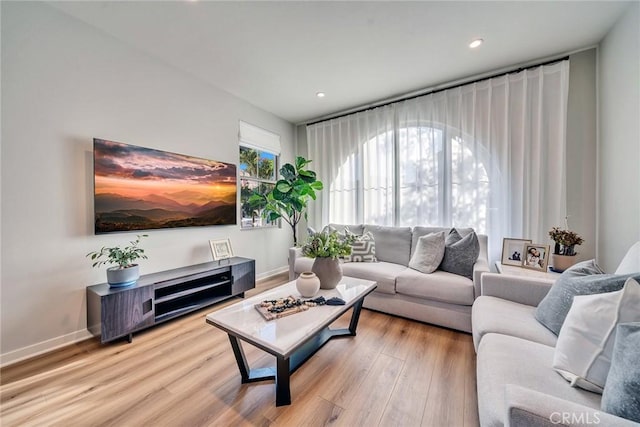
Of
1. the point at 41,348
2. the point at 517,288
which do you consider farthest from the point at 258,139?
the point at 517,288

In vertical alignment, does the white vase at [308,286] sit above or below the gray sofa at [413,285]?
above

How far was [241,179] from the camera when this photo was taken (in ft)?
11.4

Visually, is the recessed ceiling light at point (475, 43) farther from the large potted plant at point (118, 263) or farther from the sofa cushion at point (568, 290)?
the large potted plant at point (118, 263)

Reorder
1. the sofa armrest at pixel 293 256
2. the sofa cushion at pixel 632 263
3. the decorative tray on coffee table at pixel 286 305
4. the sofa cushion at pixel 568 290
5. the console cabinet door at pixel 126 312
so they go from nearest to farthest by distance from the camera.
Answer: the sofa cushion at pixel 568 290 < the sofa cushion at pixel 632 263 < the decorative tray on coffee table at pixel 286 305 < the console cabinet door at pixel 126 312 < the sofa armrest at pixel 293 256

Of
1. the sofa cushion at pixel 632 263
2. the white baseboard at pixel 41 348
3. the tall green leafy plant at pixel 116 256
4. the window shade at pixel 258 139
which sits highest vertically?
the window shade at pixel 258 139

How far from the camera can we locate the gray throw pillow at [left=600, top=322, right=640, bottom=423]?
63cm

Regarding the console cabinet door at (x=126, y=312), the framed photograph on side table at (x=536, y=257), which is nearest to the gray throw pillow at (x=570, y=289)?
the framed photograph on side table at (x=536, y=257)

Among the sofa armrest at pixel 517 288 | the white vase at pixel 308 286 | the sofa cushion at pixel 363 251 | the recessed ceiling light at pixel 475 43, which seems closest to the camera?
the sofa armrest at pixel 517 288

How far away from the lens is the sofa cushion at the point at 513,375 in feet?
2.69

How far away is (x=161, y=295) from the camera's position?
7.39 ft

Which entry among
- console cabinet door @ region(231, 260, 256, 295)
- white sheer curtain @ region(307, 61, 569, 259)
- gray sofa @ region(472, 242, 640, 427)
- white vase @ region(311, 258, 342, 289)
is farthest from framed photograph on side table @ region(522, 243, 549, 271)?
console cabinet door @ region(231, 260, 256, 295)

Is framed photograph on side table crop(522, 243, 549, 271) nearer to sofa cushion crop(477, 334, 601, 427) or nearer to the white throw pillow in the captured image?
sofa cushion crop(477, 334, 601, 427)

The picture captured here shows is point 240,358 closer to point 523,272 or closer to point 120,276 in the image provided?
point 120,276

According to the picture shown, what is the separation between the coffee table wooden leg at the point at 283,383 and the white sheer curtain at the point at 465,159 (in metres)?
2.56
